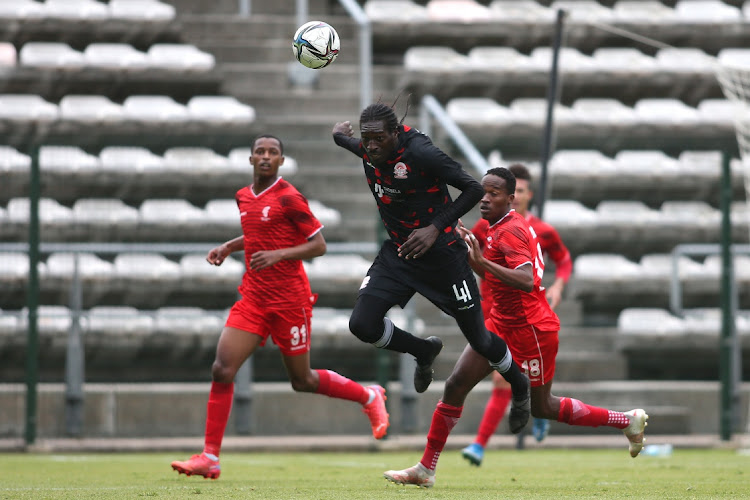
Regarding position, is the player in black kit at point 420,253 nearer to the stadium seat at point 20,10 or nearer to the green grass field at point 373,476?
the green grass field at point 373,476

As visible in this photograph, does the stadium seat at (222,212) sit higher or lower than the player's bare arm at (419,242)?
higher

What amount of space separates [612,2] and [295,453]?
492 inches

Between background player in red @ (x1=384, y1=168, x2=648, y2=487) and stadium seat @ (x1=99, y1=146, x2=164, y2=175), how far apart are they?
6922mm

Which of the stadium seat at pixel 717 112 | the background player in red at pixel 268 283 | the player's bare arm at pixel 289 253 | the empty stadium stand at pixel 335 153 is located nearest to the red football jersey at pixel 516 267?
the player's bare arm at pixel 289 253

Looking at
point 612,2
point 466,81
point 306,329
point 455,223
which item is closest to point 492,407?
point 306,329

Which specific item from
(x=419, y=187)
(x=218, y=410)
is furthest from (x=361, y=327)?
(x=218, y=410)

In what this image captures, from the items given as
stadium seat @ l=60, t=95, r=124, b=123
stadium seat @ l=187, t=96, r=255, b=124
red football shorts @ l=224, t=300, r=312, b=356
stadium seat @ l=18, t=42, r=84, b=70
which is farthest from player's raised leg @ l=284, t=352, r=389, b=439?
stadium seat @ l=18, t=42, r=84, b=70

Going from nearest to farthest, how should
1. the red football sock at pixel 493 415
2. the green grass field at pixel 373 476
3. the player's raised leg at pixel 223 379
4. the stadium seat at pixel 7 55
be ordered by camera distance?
the green grass field at pixel 373 476 → the player's raised leg at pixel 223 379 → the red football sock at pixel 493 415 → the stadium seat at pixel 7 55

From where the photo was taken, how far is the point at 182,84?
18.0 m

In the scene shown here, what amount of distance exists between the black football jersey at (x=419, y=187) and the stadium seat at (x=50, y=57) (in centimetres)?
1108

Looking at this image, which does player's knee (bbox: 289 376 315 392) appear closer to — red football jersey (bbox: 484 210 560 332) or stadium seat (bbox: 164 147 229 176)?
red football jersey (bbox: 484 210 560 332)

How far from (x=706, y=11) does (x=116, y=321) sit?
12.5 meters

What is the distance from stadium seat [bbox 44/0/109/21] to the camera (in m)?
18.2

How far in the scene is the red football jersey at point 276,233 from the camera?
8.58 meters
